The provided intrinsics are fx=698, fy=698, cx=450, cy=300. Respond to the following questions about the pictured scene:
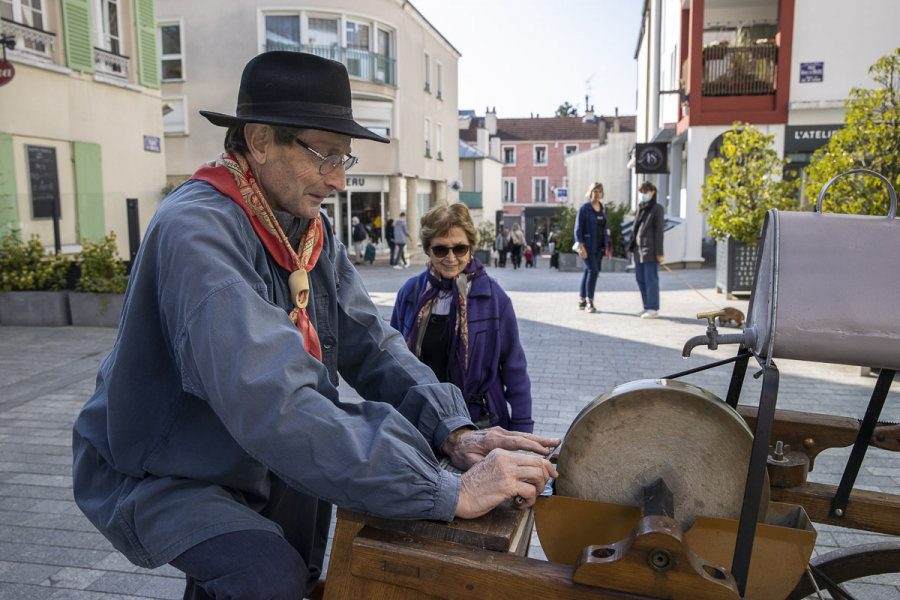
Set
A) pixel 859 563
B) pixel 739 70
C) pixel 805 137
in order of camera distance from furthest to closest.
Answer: pixel 739 70
pixel 805 137
pixel 859 563

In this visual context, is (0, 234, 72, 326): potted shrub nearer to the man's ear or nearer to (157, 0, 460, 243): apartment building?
the man's ear

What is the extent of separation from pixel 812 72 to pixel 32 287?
607 inches

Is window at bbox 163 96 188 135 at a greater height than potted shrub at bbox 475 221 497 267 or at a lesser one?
greater

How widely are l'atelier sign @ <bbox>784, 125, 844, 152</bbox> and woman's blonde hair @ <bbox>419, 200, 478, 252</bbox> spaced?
1440 cm

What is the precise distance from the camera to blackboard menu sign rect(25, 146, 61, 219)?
459 inches

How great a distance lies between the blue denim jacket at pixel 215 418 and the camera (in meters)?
1.38

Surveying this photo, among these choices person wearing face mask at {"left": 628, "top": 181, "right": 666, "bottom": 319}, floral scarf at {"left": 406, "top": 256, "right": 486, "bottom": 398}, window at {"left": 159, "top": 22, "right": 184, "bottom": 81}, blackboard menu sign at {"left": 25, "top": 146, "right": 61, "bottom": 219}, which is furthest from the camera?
window at {"left": 159, "top": 22, "right": 184, "bottom": 81}

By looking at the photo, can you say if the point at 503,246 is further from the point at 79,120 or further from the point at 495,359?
the point at 495,359

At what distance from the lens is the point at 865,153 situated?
6805 mm

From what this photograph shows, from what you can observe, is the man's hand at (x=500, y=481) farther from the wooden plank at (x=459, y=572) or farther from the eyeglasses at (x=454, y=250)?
the eyeglasses at (x=454, y=250)

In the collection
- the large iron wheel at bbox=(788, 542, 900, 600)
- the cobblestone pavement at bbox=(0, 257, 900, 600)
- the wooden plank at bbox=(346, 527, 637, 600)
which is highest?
the wooden plank at bbox=(346, 527, 637, 600)

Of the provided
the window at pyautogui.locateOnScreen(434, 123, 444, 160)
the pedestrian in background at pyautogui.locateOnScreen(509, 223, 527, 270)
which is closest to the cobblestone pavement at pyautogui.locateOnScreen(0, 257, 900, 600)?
the pedestrian in background at pyautogui.locateOnScreen(509, 223, 527, 270)

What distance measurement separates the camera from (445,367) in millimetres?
3445

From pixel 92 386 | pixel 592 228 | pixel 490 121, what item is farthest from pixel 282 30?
pixel 490 121
